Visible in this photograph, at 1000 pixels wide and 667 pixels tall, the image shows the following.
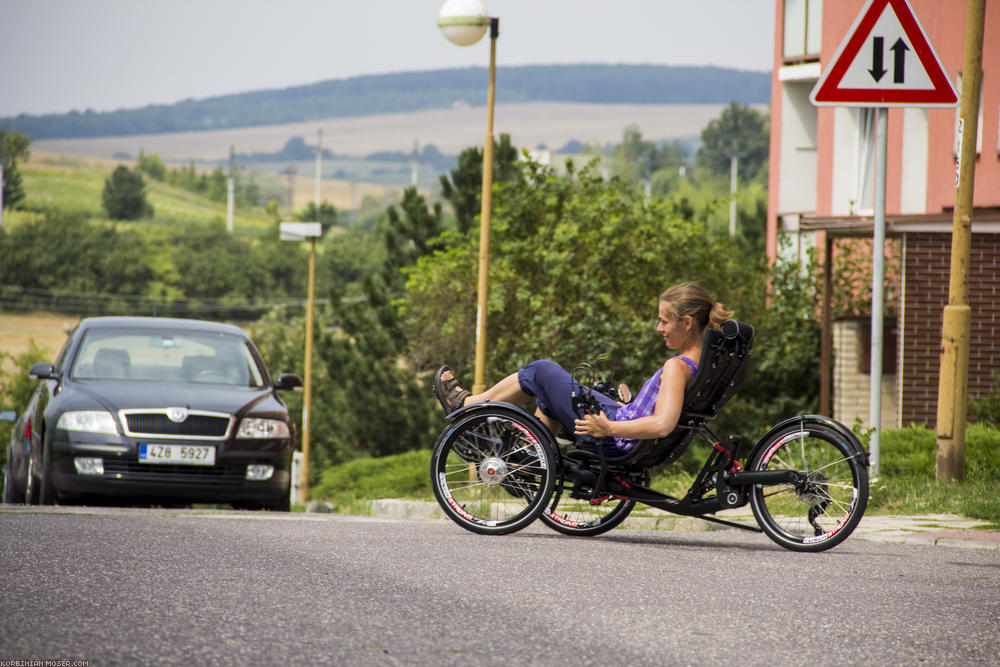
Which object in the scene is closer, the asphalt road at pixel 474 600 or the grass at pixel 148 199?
the asphalt road at pixel 474 600

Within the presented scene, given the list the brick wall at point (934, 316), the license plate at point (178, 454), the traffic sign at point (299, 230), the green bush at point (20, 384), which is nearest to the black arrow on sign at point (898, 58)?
the license plate at point (178, 454)

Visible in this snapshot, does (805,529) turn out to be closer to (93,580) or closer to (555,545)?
(555,545)

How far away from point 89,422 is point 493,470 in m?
4.37

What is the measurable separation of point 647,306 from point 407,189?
20219mm

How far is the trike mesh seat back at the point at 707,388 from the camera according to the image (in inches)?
282

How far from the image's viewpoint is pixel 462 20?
15430 mm

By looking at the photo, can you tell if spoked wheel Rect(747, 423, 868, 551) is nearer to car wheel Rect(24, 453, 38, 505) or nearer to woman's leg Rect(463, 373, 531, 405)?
woman's leg Rect(463, 373, 531, 405)

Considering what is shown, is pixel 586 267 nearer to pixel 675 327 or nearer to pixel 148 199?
pixel 675 327

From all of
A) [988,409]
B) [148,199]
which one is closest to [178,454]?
[988,409]

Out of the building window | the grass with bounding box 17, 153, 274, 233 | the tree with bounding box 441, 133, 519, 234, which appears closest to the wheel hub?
the building window

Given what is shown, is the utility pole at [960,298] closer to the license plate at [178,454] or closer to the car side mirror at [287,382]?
the car side mirror at [287,382]

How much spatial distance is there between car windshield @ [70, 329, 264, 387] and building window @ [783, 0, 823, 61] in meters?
23.2

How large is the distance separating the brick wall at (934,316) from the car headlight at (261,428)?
35.5 feet

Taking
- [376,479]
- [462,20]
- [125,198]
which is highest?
[125,198]
